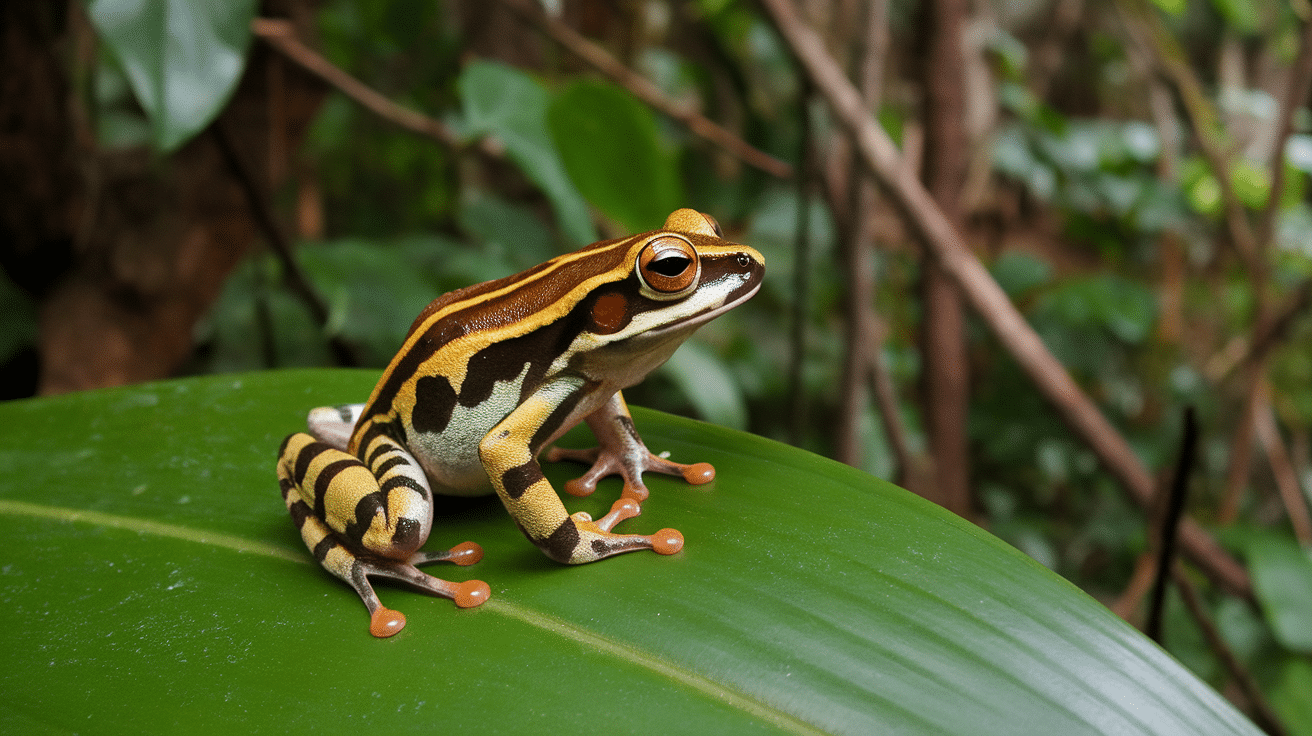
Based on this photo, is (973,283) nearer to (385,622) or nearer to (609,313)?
(609,313)

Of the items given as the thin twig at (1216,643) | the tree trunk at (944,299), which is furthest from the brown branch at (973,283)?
the tree trunk at (944,299)

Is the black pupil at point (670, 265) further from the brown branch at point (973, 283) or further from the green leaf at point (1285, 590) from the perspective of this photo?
the green leaf at point (1285, 590)

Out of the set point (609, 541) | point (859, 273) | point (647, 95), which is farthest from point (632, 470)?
point (647, 95)

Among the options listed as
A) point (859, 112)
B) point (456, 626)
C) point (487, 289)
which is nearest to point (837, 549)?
point (456, 626)

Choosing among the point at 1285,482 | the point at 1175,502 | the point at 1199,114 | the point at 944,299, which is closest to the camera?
the point at 1175,502

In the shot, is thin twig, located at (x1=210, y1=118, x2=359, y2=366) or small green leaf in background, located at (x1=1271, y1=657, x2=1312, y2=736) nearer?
thin twig, located at (x1=210, y1=118, x2=359, y2=366)

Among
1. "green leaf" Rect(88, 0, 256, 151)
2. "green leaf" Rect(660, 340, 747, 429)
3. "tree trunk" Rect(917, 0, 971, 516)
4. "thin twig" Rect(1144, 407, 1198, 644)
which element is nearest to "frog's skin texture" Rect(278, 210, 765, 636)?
"green leaf" Rect(88, 0, 256, 151)

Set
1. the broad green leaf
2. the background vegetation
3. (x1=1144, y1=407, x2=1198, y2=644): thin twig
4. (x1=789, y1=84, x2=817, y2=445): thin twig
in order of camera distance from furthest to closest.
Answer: (x1=789, y1=84, x2=817, y2=445): thin twig
the background vegetation
the broad green leaf
(x1=1144, y1=407, x2=1198, y2=644): thin twig

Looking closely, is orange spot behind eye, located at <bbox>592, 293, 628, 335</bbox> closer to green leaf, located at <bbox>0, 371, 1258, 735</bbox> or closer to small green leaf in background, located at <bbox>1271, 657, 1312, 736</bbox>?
green leaf, located at <bbox>0, 371, 1258, 735</bbox>
